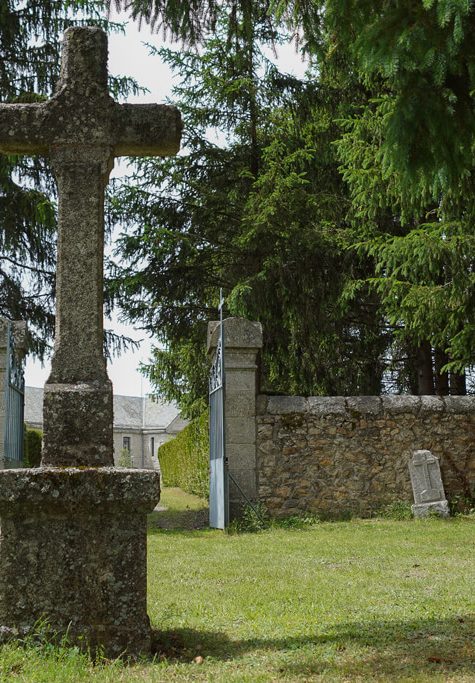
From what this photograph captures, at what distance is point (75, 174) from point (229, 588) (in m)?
3.19

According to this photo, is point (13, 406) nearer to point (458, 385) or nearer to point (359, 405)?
point (359, 405)

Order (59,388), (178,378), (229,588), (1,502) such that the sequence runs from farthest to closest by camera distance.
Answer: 1. (178,378)
2. (229,588)
3. (59,388)
4. (1,502)

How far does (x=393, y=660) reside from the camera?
352 centimetres

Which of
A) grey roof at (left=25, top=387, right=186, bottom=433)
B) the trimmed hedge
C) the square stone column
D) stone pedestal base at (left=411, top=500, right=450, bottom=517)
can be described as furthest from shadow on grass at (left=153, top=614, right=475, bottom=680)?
grey roof at (left=25, top=387, right=186, bottom=433)

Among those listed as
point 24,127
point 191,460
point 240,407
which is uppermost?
point 24,127

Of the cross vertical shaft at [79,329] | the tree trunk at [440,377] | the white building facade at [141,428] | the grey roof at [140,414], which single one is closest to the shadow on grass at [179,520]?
the tree trunk at [440,377]

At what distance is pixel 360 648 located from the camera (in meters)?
3.71

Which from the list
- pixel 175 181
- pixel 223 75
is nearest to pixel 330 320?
pixel 175 181

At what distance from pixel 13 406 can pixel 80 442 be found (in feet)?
23.6

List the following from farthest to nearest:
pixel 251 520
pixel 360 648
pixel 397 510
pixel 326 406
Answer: pixel 326 406
pixel 397 510
pixel 251 520
pixel 360 648

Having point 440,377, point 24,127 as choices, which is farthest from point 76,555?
point 440,377

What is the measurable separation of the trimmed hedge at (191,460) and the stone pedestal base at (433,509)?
536cm

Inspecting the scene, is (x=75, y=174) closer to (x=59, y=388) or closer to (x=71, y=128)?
(x=71, y=128)

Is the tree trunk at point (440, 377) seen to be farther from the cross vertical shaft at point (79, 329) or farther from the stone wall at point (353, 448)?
the cross vertical shaft at point (79, 329)
